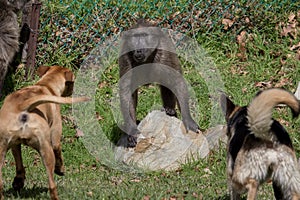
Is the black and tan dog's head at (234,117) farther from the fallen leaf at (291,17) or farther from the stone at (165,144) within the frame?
the fallen leaf at (291,17)

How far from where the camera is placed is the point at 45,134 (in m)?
6.08

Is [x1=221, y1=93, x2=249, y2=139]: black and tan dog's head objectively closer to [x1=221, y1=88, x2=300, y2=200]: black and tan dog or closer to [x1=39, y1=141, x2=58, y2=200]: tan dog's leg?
[x1=221, y1=88, x2=300, y2=200]: black and tan dog

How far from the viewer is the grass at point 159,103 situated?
7164 millimetres

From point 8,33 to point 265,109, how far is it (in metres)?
5.37

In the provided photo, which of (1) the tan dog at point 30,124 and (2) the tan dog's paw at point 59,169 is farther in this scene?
(2) the tan dog's paw at point 59,169

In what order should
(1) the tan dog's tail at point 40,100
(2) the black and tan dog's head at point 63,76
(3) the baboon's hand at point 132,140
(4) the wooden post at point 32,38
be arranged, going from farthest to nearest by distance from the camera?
(4) the wooden post at point 32,38 → (3) the baboon's hand at point 132,140 → (2) the black and tan dog's head at point 63,76 → (1) the tan dog's tail at point 40,100

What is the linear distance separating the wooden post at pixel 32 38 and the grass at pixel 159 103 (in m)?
0.21

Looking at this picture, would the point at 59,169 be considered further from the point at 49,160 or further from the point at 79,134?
the point at 79,134

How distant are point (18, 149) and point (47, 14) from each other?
470cm

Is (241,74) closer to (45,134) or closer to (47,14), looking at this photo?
(47,14)

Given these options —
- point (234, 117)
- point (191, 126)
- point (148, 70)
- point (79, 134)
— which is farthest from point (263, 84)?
point (234, 117)

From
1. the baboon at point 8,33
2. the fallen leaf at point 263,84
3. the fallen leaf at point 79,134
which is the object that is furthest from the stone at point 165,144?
the baboon at point 8,33

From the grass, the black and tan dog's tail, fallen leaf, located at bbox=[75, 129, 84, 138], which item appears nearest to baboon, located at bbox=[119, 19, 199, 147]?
the grass

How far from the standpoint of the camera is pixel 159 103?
10.0m
